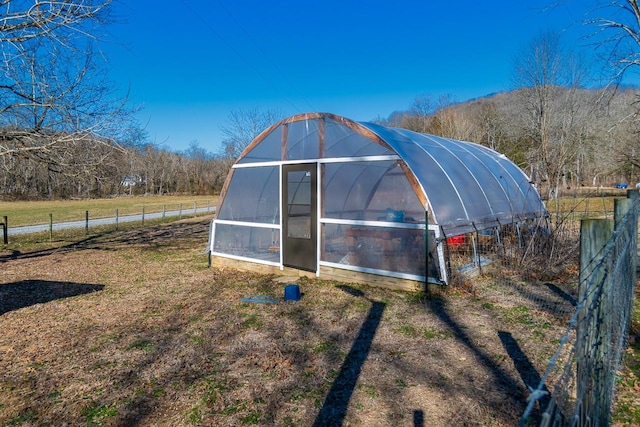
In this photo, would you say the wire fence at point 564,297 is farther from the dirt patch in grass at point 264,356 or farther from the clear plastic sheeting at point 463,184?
the clear plastic sheeting at point 463,184

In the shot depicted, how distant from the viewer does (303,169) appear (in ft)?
24.9

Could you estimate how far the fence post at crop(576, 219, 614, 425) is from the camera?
1915 millimetres

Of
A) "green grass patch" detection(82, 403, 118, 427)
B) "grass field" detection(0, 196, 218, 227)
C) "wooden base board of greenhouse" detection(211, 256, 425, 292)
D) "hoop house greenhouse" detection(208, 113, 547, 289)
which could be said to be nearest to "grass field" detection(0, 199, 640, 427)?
"green grass patch" detection(82, 403, 118, 427)

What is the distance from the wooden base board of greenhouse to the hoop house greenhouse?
2 centimetres

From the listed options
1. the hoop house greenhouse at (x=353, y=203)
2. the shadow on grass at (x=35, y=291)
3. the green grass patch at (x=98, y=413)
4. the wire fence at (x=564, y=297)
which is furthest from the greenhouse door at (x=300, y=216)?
the green grass patch at (x=98, y=413)

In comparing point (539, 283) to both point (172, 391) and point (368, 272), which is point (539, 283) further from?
point (172, 391)

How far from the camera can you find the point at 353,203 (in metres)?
7.20

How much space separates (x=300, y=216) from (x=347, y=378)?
4.29 metres

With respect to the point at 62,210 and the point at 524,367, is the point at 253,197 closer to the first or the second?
the point at 524,367

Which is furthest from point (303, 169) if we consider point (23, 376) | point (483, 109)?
point (483, 109)

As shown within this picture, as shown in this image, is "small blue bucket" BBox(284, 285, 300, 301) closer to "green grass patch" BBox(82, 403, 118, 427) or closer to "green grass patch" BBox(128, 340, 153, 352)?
"green grass patch" BBox(128, 340, 153, 352)

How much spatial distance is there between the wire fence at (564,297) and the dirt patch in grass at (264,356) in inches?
2.9

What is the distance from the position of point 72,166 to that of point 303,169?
13.7 feet

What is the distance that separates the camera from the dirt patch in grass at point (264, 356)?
10.2ft
